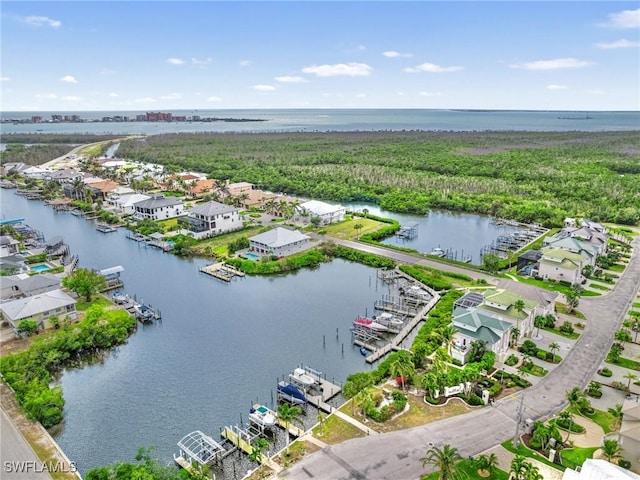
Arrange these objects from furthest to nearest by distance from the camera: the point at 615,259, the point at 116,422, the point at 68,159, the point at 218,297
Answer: the point at 68,159, the point at 615,259, the point at 218,297, the point at 116,422

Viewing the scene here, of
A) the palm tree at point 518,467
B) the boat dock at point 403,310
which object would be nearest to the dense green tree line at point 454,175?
the boat dock at point 403,310

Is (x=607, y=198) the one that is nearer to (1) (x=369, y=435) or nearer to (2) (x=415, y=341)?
(2) (x=415, y=341)

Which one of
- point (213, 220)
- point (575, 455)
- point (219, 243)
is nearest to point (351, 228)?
point (219, 243)

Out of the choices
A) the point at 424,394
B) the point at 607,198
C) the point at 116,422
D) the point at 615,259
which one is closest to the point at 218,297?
the point at 116,422

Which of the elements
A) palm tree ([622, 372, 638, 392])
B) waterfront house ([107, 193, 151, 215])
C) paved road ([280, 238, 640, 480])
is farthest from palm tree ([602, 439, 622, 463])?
waterfront house ([107, 193, 151, 215])

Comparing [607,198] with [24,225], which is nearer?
[24,225]

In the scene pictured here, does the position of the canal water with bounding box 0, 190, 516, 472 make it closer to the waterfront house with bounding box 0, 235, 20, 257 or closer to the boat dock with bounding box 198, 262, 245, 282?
the boat dock with bounding box 198, 262, 245, 282

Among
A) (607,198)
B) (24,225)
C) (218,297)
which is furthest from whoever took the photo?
(607,198)

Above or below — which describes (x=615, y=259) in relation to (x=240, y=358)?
above
